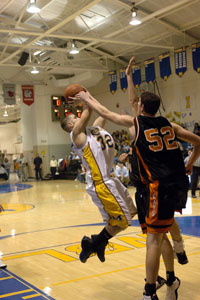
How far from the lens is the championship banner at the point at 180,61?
1812 centimetres

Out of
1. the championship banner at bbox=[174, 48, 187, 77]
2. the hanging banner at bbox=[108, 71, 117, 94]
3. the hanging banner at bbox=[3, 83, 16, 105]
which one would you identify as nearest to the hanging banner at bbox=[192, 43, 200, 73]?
the championship banner at bbox=[174, 48, 187, 77]

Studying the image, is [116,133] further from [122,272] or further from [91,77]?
[122,272]

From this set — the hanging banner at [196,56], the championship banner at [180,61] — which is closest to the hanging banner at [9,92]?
the championship banner at [180,61]

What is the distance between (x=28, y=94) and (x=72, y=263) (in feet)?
68.2

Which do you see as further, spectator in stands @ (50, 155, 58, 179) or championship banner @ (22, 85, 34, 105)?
championship banner @ (22, 85, 34, 105)

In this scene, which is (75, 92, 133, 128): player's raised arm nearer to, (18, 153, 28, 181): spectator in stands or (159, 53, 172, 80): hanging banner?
(159, 53, 172, 80): hanging banner

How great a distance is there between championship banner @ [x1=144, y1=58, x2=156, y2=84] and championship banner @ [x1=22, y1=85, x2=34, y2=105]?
819cm

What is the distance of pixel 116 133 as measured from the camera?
23078 mm

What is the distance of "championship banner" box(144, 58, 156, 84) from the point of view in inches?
779

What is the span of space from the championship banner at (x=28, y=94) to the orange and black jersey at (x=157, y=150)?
73.2ft

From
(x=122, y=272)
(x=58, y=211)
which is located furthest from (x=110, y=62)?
(x=122, y=272)

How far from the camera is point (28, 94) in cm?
2503

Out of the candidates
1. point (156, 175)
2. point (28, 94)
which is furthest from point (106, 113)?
point (28, 94)

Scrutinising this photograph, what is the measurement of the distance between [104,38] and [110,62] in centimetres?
624
